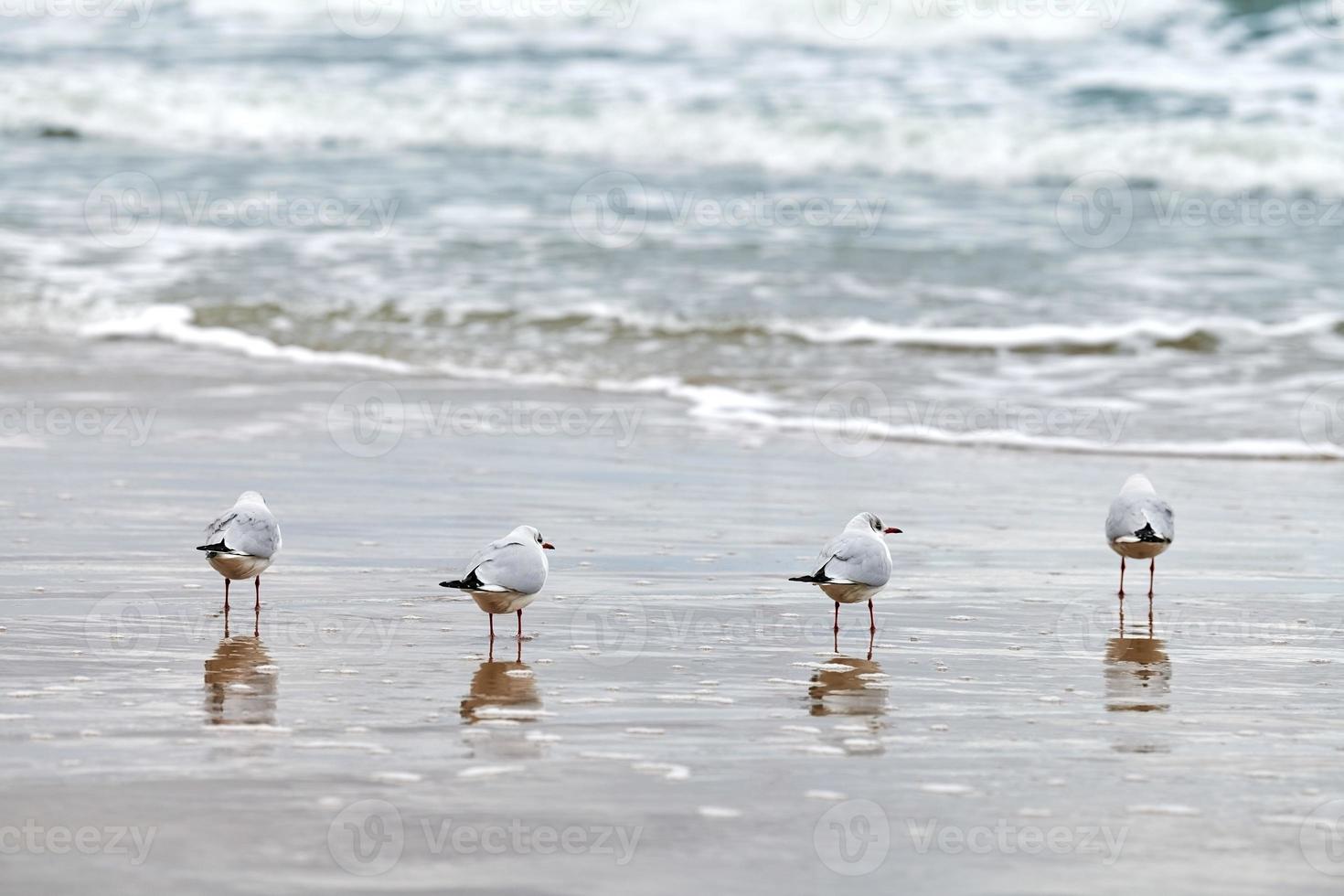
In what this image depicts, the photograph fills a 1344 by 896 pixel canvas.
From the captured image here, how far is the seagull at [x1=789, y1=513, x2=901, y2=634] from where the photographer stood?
554 cm

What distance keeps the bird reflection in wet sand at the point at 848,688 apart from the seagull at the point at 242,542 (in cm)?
192

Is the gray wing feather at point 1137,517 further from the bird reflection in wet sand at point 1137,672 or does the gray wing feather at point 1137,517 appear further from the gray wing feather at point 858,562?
the gray wing feather at point 858,562

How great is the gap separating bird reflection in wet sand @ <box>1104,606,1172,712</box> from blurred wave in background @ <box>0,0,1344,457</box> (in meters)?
3.72

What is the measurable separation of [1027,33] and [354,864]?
23.9 metres

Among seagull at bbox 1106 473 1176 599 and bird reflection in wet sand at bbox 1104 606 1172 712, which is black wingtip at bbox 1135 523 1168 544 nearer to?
seagull at bbox 1106 473 1176 599

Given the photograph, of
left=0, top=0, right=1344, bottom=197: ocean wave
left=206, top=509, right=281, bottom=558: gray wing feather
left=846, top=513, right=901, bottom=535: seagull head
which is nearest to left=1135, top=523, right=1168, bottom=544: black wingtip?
left=846, top=513, right=901, bottom=535: seagull head

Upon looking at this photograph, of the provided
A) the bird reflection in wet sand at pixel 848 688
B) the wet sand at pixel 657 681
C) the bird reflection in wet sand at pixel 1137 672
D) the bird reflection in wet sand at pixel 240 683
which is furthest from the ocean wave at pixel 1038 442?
the bird reflection in wet sand at pixel 240 683

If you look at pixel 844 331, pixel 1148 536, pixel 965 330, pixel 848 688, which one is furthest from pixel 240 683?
pixel 965 330

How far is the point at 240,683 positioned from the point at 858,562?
202cm

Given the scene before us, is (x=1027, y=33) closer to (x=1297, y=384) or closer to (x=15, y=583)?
(x=1297, y=384)

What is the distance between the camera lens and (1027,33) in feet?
83.7

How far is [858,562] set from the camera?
18.2 ft

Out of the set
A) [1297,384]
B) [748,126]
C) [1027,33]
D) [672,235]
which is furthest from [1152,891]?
[1027,33]

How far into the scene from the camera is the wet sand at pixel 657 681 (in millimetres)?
3750
